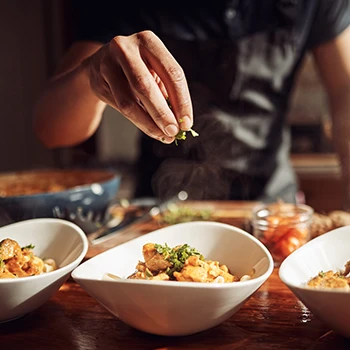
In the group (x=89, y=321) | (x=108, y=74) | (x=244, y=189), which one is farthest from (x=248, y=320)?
(x=244, y=189)

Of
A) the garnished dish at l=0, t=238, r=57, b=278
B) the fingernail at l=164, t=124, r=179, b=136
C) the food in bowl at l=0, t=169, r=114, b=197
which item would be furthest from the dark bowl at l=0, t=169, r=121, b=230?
the fingernail at l=164, t=124, r=179, b=136

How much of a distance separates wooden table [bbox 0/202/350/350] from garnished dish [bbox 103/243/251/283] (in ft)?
0.30

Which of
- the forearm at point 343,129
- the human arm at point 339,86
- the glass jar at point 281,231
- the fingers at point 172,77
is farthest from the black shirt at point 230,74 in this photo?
the fingers at point 172,77

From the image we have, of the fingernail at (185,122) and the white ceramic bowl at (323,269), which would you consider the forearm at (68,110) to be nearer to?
the fingernail at (185,122)

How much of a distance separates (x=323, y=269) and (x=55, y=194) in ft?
2.59

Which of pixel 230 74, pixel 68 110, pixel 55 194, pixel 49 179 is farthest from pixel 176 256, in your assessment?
pixel 230 74

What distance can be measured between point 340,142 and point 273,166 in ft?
1.04

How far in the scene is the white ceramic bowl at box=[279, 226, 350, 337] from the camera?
0.93 m

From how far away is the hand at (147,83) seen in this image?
1108 millimetres

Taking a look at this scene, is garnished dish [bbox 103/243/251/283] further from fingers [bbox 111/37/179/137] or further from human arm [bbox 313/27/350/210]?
human arm [bbox 313/27/350/210]

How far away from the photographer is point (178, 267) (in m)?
1.08

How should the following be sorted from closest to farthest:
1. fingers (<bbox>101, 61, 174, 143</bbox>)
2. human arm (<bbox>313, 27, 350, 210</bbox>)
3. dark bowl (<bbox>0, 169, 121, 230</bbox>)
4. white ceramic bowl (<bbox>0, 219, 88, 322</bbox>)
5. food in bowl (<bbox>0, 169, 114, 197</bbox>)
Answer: white ceramic bowl (<bbox>0, 219, 88, 322</bbox>) < fingers (<bbox>101, 61, 174, 143</bbox>) < dark bowl (<bbox>0, 169, 121, 230</bbox>) < food in bowl (<bbox>0, 169, 114, 197</bbox>) < human arm (<bbox>313, 27, 350, 210</bbox>)

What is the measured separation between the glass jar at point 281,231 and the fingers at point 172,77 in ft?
1.65

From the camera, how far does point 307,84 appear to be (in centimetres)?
422
